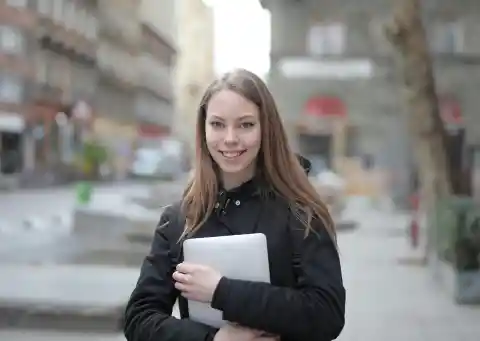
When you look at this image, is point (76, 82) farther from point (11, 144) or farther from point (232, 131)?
point (232, 131)

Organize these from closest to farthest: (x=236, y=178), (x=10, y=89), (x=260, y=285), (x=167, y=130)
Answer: (x=260, y=285) → (x=236, y=178) → (x=167, y=130) → (x=10, y=89)

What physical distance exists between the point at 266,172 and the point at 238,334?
223 mm

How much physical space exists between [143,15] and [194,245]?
7.78 ft

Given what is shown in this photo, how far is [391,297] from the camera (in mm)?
2961

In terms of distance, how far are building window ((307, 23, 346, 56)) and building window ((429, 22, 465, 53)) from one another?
39 cm

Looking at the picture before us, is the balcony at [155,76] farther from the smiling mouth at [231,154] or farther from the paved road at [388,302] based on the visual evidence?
the smiling mouth at [231,154]

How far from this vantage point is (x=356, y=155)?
304 cm

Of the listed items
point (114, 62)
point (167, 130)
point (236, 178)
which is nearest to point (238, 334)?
point (236, 178)

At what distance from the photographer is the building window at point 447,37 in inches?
119

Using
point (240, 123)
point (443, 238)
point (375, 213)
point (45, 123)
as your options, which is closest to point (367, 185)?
point (375, 213)

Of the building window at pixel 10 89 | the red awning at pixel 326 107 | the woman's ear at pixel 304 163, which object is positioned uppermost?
the building window at pixel 10 89

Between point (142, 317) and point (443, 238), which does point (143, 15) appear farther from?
point (142, 317)

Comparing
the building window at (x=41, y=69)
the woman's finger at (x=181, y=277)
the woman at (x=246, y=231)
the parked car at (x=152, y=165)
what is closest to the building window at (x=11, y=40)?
the building window at (x=41, y=69)

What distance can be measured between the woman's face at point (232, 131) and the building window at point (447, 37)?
88.5 inches
